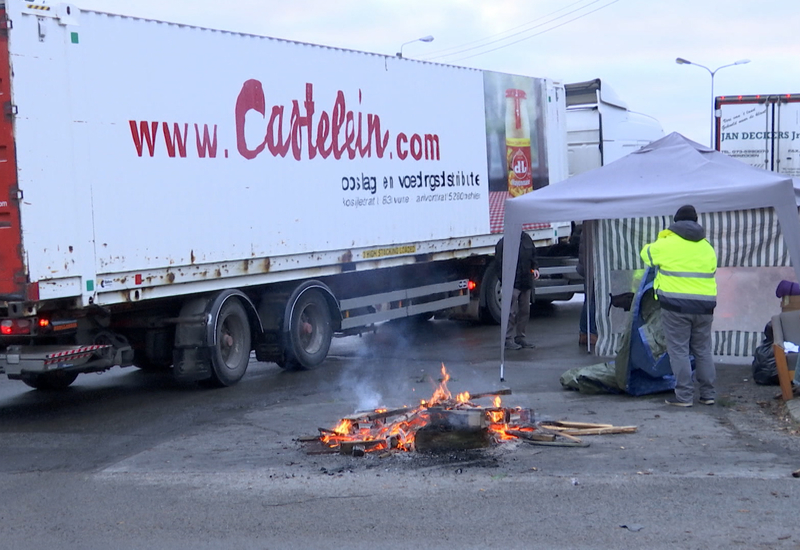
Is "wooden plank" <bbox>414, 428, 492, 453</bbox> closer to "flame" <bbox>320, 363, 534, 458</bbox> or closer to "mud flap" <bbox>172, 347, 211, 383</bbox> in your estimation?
"flame" <bbox>320, 363, 534, 458</bbox>

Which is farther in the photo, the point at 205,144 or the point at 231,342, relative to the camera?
the point at 231,342

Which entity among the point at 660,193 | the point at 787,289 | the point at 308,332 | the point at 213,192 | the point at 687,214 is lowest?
the point at 308,332

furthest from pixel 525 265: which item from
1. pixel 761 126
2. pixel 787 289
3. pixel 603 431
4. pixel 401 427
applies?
pixel 761 126

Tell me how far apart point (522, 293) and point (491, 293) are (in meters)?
2.86

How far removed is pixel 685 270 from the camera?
8.92 m

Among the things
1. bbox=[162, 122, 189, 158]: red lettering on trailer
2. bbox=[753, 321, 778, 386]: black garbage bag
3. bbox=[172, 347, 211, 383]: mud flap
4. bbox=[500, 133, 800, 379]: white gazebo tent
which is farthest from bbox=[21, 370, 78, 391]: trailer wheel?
bbox=[753, 321, 778, 386]: black garbage bag

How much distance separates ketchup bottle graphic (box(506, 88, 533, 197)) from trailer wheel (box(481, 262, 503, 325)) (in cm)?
A: 127

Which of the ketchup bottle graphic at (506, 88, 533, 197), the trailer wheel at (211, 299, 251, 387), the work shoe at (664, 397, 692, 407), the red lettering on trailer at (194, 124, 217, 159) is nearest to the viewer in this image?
the work shoe at (664, 397, 692, 407)

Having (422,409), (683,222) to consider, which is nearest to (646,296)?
(683,222)

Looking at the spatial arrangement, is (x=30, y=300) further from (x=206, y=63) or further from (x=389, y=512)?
(x=389, y=512)

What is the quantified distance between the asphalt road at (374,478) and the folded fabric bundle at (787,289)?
3.24 feet

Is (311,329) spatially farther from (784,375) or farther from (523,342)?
(784,375)

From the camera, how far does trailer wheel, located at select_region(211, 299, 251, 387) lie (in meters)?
10.8

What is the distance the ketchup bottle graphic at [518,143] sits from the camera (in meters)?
15.9
